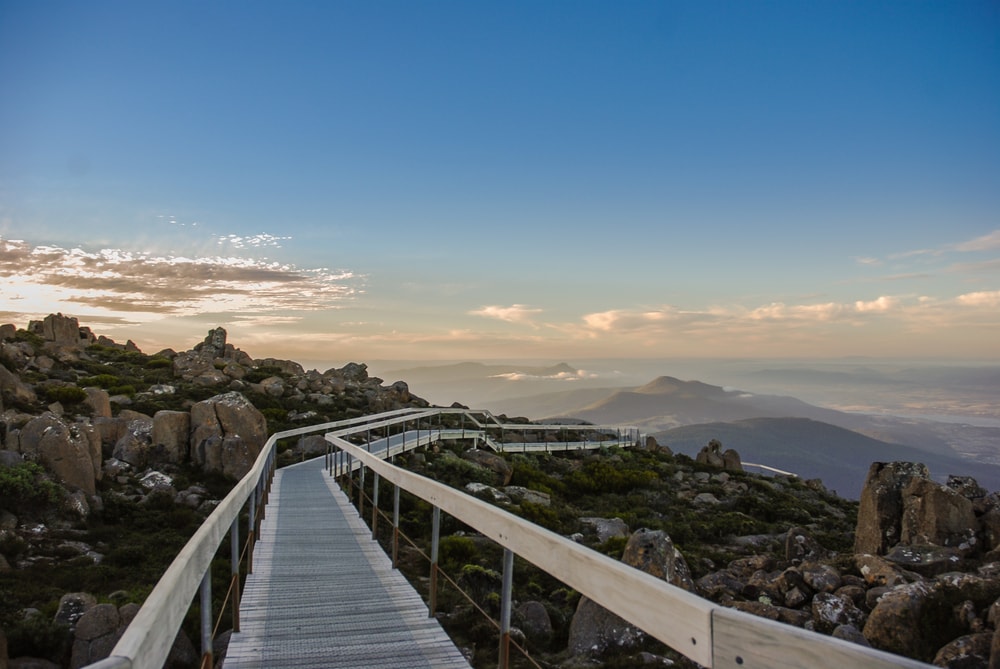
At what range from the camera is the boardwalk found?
16.3 ft

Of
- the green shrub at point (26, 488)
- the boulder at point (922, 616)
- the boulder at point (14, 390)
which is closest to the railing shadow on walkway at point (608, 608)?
the boulder at point (922, 616)

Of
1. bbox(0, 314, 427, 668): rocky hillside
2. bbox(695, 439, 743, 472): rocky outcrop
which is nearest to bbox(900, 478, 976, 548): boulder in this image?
bbox(0, 314, 427, 668): rocky hillside

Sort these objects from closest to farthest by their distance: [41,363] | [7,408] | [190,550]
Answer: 1. [190,550]
2. [7,408]
3. [41,363]

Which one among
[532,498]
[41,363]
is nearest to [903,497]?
[532,498]

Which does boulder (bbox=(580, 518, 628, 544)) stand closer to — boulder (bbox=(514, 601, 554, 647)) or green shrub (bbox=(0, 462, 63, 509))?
boulder (bbox=(514, 601, 554, 647))

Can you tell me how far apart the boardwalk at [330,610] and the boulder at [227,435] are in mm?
11955

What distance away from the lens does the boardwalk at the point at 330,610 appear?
4973mm

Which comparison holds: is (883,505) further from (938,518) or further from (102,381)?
(102,381)

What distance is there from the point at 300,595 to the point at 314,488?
9.20 meters

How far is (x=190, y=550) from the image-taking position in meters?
3.46

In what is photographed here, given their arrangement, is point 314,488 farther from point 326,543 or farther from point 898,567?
point 898,567

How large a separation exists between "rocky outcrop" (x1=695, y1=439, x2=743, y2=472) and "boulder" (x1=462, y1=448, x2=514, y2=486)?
819 inches

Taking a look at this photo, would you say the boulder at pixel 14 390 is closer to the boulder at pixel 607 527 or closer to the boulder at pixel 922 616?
the boulder at pixel 607 527

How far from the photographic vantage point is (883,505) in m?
18.5
